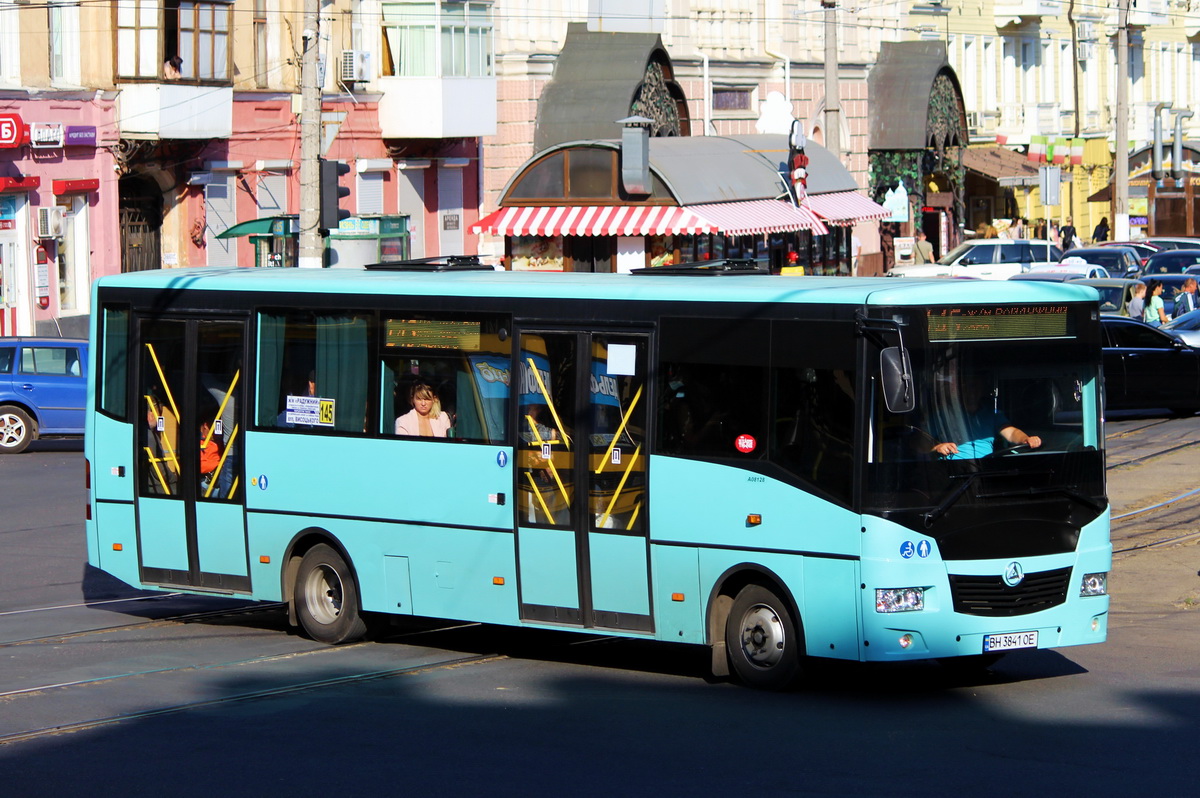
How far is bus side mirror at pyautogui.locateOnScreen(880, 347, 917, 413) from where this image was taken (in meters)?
9.58

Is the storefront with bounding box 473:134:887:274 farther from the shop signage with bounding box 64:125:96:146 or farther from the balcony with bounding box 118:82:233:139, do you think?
the shop signage with bounding box 64:125:96:146

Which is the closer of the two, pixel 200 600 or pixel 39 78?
pixel 200 600

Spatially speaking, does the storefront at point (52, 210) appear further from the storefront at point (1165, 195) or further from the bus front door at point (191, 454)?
the storefront at point (1165, 195)

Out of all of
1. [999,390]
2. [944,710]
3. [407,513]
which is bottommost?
[944,710]

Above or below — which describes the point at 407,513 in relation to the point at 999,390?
below

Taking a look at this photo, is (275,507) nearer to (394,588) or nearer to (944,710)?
(394,588)

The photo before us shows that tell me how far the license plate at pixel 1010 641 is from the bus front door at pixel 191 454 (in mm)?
5514

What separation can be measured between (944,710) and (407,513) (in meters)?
3.92

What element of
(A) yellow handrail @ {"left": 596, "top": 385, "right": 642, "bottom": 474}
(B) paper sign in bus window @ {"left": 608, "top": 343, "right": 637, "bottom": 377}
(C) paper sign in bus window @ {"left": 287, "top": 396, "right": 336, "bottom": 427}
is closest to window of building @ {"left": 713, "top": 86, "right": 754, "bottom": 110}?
(C) paper sign in bus window @ {"left": 287, "top": 396, "right": 336, "bottom": 427}

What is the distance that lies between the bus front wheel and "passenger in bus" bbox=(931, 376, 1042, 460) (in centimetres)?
133

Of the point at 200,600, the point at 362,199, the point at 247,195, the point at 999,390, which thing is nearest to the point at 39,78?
the point at 247,195

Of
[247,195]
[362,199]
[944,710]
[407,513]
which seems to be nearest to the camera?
[944,710]

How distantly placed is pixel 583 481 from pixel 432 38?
29798mm

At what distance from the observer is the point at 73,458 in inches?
989
